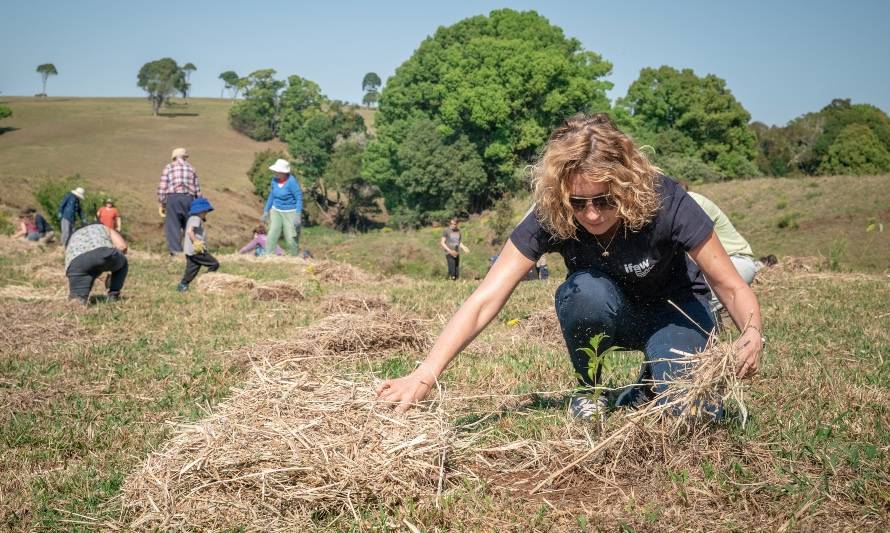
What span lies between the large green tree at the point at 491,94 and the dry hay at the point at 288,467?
46830 mm

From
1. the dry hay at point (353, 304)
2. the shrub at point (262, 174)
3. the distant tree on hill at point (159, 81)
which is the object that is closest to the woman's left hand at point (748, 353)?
the dry hay at point (353, 304)

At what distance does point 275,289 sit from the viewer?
10.1 meters

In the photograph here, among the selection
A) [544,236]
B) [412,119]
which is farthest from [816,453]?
[412,119]

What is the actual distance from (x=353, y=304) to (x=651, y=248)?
4.97 m

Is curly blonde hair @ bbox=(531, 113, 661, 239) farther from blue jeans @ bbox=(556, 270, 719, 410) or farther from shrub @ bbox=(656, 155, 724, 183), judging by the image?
shrub @ bbox=(656, 155, 724, 183)

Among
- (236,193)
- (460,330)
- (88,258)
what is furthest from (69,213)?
(236,193)

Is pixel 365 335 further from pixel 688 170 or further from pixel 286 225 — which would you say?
pixel 688 170

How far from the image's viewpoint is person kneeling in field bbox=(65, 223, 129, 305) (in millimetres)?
9195

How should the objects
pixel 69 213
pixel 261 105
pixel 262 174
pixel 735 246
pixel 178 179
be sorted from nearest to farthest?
1. pixel 735 246
2. pixel 178 179
3. pixel 69 213
4. pixel 262 174
5. pixel 261 105

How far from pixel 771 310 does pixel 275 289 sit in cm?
622

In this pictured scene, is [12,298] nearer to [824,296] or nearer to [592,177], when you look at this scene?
[592,177]

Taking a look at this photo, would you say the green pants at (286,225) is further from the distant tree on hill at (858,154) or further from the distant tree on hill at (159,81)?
the distant tree on hill at (159,81)

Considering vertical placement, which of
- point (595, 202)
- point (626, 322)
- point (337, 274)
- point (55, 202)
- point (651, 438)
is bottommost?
point (55, 202)

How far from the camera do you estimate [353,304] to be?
8211mm
